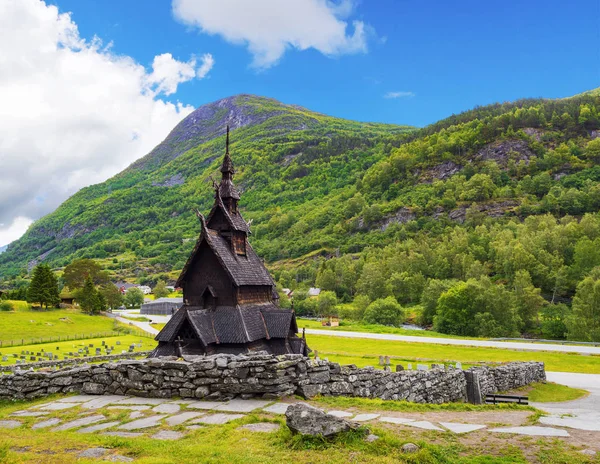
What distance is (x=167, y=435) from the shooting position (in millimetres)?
8203

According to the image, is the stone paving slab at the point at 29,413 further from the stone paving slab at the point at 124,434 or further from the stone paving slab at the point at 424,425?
the stone paving slab at the point at 424,425

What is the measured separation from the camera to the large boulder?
24.3 ft

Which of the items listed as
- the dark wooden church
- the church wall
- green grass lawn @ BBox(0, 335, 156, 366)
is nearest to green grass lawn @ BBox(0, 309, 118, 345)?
green grass lawn @ BBox(0, 335, 156, 366)

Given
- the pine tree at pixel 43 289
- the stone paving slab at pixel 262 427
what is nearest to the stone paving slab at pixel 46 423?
the stone paving slab at pixel 262 427

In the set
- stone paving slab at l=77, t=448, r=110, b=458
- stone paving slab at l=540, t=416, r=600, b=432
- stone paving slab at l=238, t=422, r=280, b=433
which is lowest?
stone paving slab at l=540, t=416, r=600, b=432

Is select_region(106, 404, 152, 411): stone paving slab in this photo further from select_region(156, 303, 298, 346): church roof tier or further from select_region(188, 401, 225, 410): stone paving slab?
select_region(156, 303, 298, 346): church roof tier

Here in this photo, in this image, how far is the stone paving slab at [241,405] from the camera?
32.7 ft

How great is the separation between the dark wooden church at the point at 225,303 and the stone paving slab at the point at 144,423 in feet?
39.0

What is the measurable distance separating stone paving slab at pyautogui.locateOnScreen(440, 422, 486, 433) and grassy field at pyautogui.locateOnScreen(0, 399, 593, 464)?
37 centimetres

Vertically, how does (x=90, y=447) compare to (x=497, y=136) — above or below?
below

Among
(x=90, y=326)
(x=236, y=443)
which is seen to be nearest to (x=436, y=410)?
(x=236, y=443)

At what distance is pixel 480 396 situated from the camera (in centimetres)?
1923

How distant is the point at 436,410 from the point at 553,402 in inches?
592

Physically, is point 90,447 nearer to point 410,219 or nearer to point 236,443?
point 236,443
